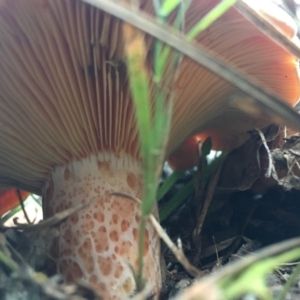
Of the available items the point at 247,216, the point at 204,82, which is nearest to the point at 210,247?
the point at 247,216

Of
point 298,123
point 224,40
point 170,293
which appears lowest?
point 170,293

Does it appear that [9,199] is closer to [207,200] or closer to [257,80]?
[207,200]

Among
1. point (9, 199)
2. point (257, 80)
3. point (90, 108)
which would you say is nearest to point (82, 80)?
point (90, 108)

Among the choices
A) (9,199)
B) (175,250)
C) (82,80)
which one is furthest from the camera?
(9,199)

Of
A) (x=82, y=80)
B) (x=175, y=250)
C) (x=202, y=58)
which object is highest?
(x=82, y=80)

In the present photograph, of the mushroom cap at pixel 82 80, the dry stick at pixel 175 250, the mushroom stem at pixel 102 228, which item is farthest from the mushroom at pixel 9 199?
the dry stick at pixel 175 250

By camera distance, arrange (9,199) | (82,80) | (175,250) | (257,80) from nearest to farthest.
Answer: (175,250) → (82,80) → (257,80) → (9,199)

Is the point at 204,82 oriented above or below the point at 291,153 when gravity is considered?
above

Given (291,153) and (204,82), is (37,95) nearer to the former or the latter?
(204,82)
